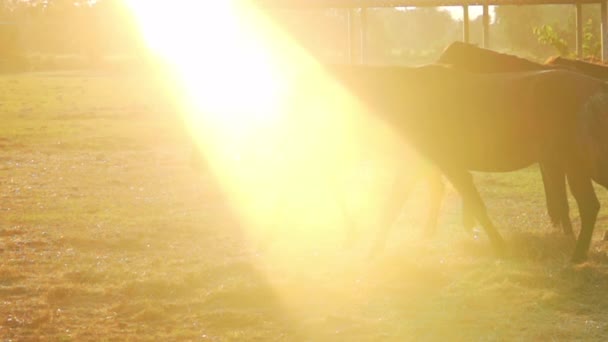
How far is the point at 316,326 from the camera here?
18.9ft

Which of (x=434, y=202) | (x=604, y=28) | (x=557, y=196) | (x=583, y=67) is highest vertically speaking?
(x=583, y=67)

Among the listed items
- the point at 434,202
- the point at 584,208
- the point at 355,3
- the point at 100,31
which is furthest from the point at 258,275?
the point at 100,31

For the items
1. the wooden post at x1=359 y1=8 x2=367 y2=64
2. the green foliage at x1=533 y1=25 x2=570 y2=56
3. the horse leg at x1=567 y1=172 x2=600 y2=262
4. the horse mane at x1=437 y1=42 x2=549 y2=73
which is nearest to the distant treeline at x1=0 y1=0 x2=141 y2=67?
the wooden post at x1=359 y1=8 x2=367 y2=64

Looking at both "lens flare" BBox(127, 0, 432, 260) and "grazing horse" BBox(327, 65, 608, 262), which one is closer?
"grazing horse" BBox(327, 65, 608, 262)

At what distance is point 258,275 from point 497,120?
7.46 feet

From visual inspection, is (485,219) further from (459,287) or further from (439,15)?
(439,15)

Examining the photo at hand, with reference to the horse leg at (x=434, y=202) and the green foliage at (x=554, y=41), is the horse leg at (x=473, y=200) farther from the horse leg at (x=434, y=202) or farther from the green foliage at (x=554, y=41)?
the green foliage at (x=554, y=41)

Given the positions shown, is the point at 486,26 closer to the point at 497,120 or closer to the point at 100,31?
the point at 497,120

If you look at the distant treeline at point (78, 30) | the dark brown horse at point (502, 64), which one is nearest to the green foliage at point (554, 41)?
the dark brown horse at point (502, 64)

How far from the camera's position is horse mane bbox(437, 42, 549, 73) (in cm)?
870

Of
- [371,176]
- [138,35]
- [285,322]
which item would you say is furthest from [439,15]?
[285,322]

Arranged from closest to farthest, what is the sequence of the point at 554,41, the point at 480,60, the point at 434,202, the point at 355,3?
the point at 434,202 → the point at 480,60 → the point at 355,3 → the point at 554,41

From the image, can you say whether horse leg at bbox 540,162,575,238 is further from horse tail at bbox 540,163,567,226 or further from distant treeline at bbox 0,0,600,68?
distant treeline at bbox 0,0,600,68

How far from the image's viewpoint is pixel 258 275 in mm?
7121
